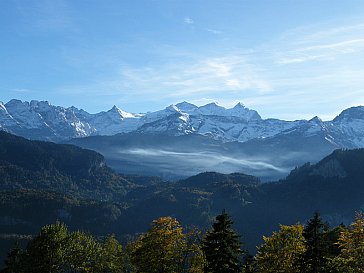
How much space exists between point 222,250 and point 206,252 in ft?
6.36

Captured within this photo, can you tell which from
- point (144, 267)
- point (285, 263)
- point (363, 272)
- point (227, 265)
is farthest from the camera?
point (144, 267)

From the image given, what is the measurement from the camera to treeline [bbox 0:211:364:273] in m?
57.7

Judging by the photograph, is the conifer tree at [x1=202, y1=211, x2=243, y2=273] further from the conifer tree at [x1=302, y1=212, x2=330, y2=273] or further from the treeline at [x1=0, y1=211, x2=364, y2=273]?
the conifer tree at [x1=302, y1=212, x2=330, y2=273]

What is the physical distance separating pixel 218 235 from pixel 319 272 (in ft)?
47.0

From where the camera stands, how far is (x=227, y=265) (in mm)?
58438

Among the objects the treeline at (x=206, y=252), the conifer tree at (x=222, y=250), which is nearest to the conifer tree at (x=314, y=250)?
the treeline at (x=206, y=252)

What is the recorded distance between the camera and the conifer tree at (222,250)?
5791 cm

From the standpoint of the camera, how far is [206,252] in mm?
58281

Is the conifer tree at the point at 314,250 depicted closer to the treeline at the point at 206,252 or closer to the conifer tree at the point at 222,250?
the treeline at the point at 206,252

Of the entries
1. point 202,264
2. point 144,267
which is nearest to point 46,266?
point 144,267

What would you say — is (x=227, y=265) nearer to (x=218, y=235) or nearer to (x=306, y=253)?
(x=218, y=235)

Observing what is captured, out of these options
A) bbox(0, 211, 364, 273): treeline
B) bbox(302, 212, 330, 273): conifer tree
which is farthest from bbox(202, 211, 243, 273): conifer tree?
bbox(302, 212, 330, 273): conifer tree

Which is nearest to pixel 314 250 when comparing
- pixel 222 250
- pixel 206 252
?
pixel 222 250

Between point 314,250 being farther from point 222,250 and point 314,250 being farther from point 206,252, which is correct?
point 206,252
